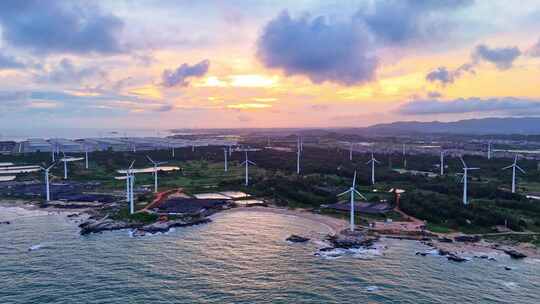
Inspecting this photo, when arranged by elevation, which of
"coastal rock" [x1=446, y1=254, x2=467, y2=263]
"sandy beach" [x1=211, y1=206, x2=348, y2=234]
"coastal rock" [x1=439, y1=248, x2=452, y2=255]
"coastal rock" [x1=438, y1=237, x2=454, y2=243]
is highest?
"sandy beach" [x1=211, y1=206, x2=348, y2=234]

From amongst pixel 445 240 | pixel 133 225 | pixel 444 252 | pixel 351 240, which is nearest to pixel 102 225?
pixel 133 225

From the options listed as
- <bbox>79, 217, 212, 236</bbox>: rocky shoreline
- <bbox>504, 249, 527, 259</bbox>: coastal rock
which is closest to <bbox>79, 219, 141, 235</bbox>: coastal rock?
<bbox>79, 217, 212, 236</bbox>: rocky shoreline

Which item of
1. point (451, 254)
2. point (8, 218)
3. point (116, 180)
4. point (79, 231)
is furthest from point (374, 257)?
point (116, 180)

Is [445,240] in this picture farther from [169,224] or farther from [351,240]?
[169,224]

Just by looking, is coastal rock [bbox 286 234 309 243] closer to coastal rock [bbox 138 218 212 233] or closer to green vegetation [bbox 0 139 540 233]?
green vegetation [bbox 0 139 540 233]

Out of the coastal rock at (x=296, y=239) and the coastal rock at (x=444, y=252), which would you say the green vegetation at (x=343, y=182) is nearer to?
the coastal rock at (x=444, y=252)

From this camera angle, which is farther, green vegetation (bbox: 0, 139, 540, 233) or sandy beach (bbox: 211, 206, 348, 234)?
green vegetation (bbox: 0, 139, 540, 233)

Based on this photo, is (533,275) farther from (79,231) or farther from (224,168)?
(224,168)

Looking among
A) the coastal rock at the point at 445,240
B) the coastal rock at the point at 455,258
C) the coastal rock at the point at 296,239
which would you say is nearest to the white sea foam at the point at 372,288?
the coastal rock at the point at 455,258
